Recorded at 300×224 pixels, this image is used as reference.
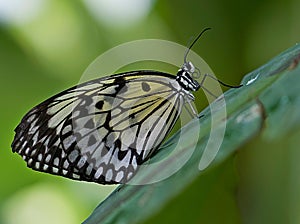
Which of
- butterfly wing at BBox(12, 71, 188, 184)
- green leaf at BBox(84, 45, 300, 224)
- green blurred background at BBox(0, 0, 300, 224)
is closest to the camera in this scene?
green leaf at BBox(84, 45, 300, 224)

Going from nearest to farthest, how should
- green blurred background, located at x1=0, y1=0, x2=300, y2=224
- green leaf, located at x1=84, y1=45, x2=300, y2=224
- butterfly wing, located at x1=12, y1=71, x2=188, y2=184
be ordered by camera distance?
green leaf, located at x1=84, y1=45, x2=300, y2=224 → butterfly wing, located at x1=12, y1=71, x2=188, y2=184 → green blurred background, located at x1=0, y1=0, x2=300, y2=224

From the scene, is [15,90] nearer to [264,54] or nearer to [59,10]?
[59,10]

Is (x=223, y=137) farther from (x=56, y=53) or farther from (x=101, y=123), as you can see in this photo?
(x=56, y=53)

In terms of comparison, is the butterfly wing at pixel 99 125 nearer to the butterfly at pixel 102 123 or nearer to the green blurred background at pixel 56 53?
the butterfly at pixel 102 123

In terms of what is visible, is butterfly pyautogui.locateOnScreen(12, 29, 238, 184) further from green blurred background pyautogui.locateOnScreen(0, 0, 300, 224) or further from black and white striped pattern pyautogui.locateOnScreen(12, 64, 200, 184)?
green blurred background pyautogui.locateOnScreen(0, 0, 300, 224)

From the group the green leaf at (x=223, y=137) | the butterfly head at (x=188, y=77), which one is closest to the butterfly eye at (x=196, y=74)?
the butterfly head at (x=188, y=77)

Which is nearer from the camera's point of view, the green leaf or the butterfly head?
the green leaf

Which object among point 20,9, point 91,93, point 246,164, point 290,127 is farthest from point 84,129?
point 290,127

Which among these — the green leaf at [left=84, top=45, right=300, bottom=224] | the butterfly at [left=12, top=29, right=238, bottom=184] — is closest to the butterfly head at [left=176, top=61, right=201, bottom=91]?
the butterfly at [left=12, top=29, right=238, bottom=184]
